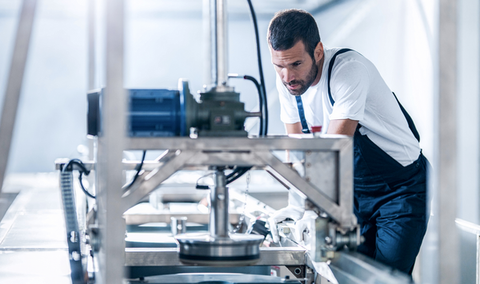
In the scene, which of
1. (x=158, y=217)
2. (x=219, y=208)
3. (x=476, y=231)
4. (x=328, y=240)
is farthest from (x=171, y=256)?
(x=476, y=231)

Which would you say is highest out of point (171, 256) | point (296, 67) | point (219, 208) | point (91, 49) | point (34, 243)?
point (91, 49)

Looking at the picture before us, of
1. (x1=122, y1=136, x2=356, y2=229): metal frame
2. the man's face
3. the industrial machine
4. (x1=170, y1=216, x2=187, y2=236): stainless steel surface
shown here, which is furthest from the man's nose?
(x1=170, y1=216, x2=187, y2=236): stainless steel surface

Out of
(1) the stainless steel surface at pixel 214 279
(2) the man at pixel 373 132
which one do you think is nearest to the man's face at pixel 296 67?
(2) the man at pixel 373 132

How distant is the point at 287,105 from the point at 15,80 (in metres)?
Answer: 0.84

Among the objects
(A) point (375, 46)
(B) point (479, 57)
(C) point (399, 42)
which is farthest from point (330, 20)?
(B) point (479, 57)

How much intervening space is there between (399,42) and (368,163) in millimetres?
3340

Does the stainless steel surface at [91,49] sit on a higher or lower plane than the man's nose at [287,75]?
higher

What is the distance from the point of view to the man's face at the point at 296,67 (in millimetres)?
1477

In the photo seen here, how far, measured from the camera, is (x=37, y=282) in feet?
4.32

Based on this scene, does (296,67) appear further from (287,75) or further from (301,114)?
(301,114)

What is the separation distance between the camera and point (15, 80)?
1230 mm

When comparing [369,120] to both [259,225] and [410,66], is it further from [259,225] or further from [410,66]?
[410,66]

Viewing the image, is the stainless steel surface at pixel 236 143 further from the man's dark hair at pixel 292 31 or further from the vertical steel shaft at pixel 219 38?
the man's dark hair at pixel 292 31

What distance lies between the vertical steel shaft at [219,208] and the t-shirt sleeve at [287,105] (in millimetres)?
704
